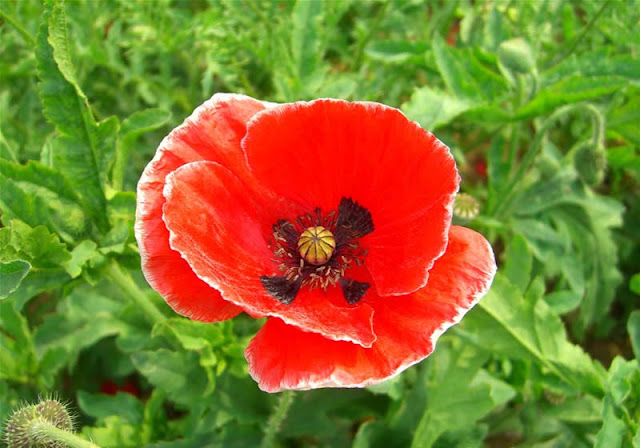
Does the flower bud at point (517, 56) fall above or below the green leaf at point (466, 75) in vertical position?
above

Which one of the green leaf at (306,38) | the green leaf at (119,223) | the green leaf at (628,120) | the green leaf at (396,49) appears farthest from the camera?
the green leaf at (396,49)

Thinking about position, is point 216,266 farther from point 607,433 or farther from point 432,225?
point 607,433

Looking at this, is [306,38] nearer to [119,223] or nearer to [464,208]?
[464,208]

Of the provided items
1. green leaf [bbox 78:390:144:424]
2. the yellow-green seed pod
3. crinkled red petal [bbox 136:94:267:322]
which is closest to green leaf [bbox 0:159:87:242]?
crinkled red petal [bbox 136:94:267:322]

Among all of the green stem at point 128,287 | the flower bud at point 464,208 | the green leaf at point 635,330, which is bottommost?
the green leaf at point 635,330

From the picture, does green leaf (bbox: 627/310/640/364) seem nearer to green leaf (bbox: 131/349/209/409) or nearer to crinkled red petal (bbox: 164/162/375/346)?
crinkled red petal (bbox: 164/162/375/346)

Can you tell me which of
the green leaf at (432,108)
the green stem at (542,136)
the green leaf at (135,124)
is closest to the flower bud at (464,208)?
the green leaf at (432,108)

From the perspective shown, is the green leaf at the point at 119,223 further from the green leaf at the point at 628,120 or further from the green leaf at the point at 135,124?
the green leaf at the point at 628,120
